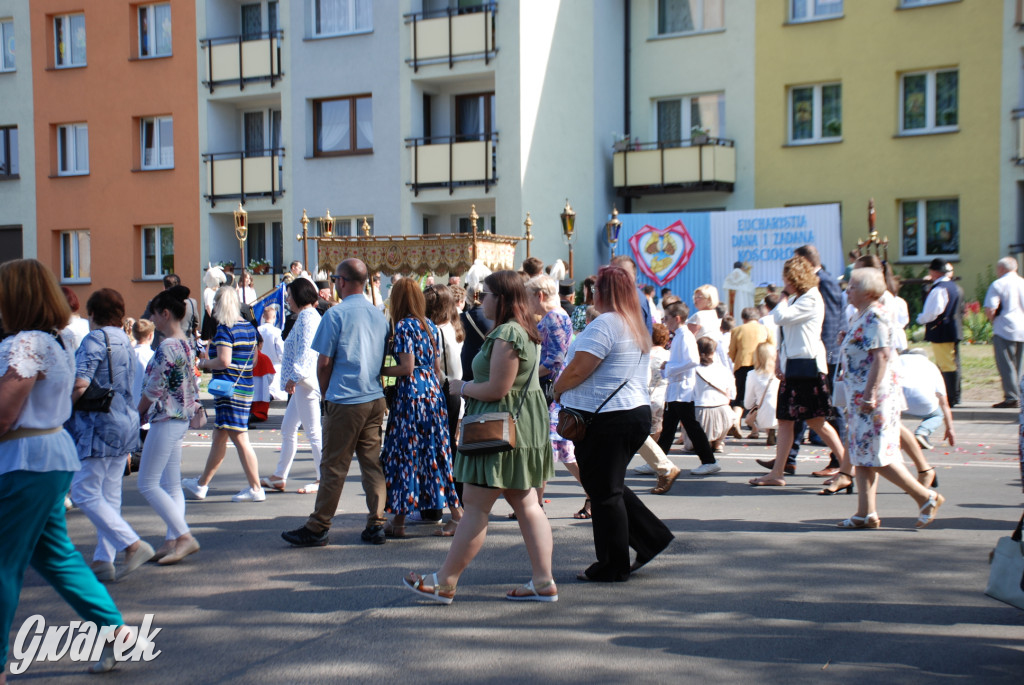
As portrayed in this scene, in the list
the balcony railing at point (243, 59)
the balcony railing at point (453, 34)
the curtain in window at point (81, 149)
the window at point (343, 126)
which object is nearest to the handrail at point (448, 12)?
the balcony railing at point (453, 34)

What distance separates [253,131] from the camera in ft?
100

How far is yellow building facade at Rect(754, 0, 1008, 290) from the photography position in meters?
25.2

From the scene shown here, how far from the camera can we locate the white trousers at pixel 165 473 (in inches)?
279

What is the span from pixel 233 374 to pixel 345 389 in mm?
2212

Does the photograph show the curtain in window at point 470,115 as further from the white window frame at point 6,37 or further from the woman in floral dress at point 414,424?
the woman in floral dress at point 414,424

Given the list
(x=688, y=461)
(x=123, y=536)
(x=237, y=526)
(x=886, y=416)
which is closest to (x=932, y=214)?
(x=688, y=461)

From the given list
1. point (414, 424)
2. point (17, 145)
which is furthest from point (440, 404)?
point (17, 145)

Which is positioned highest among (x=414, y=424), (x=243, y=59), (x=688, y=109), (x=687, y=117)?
(x=243, y=59)

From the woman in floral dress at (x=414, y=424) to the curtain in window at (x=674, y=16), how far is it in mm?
22915

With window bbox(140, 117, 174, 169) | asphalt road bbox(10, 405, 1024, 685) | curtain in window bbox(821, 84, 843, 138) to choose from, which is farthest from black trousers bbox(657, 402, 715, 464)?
window bbox(140, 117, 174, 169)

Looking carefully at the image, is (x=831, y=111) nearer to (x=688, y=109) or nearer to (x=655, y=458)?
(x=688, y=109)

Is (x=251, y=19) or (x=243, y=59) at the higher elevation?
(x=251, y=19)

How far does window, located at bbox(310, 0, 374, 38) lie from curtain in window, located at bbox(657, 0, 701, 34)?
777 cm

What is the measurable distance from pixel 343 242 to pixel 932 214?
559 inches
